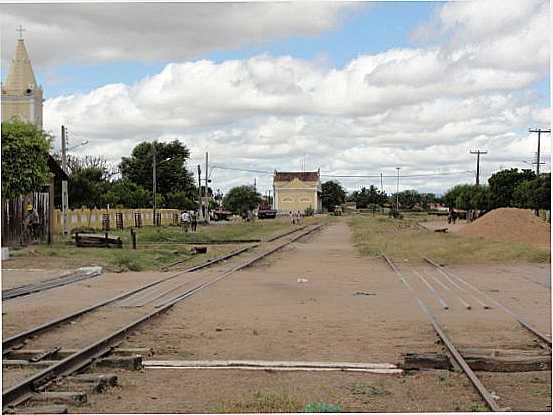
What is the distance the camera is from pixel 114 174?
11438 centimetres

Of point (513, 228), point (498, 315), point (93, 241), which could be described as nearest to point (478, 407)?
point (498, 315)

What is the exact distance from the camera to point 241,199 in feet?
389

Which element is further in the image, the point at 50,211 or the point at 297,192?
the point at 297,192

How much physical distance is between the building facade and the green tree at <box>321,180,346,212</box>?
97323 mm

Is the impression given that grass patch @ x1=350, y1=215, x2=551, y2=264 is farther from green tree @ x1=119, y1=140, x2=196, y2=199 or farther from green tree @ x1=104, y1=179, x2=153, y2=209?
green tree @ x1=119, y1=140, x2=196, y2=199

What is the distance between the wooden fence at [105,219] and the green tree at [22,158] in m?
17.1

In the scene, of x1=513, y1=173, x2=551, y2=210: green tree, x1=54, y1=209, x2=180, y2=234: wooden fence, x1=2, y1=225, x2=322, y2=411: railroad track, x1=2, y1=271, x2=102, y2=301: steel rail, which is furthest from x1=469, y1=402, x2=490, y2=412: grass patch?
x1=513, y1=173, x2=551, y2=210: green tree

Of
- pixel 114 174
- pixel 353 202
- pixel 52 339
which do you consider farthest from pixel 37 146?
pixel 353 202

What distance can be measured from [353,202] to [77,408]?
189m

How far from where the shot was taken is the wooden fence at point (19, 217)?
1304 inches

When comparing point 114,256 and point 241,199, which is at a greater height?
point 241,199

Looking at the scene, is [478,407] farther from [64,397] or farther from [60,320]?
[60,320]

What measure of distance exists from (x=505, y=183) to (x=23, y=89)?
44009 millimetres

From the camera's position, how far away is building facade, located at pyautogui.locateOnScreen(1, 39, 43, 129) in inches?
2867
